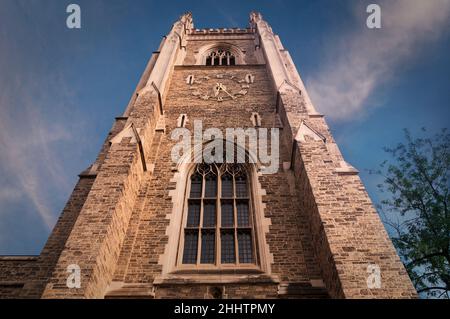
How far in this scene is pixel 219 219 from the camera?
27.7ft

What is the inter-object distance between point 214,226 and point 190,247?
866 mm

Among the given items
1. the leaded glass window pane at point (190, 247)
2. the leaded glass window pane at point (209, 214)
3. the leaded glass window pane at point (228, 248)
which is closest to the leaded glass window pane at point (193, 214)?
the leaded glass window pane at point (209, 214)

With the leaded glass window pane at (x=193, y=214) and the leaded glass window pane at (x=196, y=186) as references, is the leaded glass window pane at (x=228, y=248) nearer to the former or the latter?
the leaded glass window pane at (x=193, y=214)

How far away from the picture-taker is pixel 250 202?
8.95 metres

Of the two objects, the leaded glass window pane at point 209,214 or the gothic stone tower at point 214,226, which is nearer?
the gothic stone tower at point 214,226

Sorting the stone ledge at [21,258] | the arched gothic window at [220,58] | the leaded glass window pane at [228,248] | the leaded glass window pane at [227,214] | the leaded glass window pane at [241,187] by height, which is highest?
the arched gothic window at [220,58]

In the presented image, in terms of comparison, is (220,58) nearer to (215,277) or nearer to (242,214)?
(242,214)

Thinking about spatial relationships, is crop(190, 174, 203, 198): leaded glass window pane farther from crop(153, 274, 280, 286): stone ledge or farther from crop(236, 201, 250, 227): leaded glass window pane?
crop(153, 274, 280, 286): stone ledge

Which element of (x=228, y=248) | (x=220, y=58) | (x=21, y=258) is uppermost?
(x=220, y=58)

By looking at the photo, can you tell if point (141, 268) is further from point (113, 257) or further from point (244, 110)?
point (244, 110)

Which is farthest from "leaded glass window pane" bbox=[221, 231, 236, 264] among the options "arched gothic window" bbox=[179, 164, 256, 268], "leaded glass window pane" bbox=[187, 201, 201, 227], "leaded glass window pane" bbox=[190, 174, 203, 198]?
"leaded glass window pane" bbox=[190, 174, 203, 198]

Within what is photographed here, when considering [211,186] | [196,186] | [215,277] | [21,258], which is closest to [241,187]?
[211,186]

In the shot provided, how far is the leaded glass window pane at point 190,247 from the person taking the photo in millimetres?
7695
